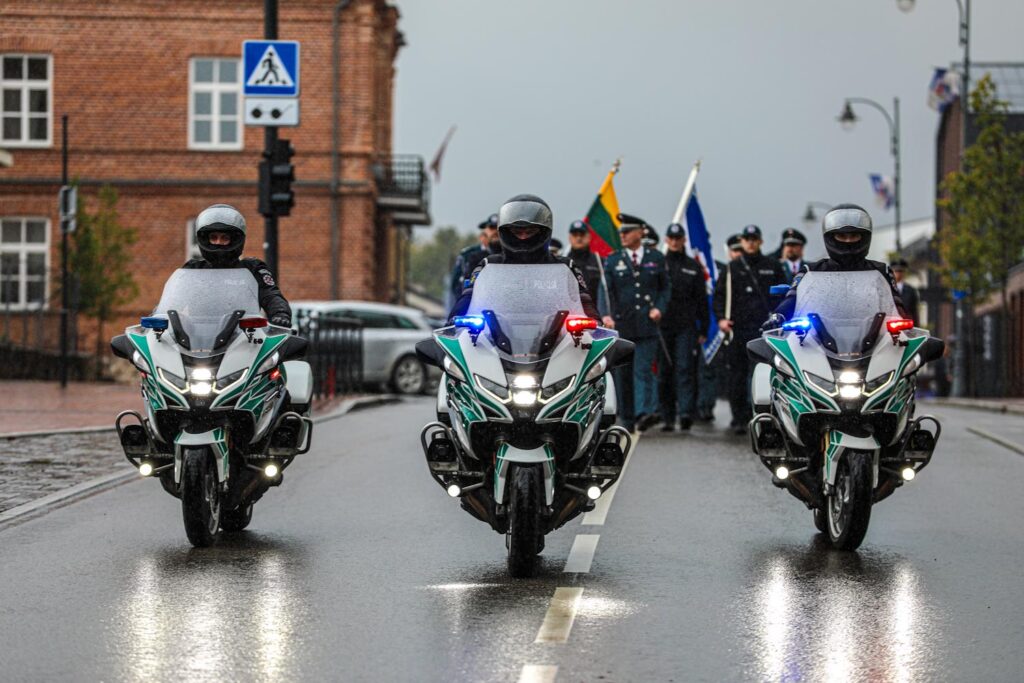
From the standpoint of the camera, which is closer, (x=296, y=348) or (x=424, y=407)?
(x=296, y=348)

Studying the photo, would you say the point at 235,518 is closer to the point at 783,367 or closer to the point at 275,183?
the point at 783,367

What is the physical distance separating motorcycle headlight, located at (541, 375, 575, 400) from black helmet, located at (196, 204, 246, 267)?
7.40 feet

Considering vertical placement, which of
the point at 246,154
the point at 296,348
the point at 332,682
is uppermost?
the point at 246,154

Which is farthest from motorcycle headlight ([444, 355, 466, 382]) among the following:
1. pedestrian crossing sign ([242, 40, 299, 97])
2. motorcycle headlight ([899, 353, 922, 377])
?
pedestrian crossing sign ([242, 40, 299, 97])

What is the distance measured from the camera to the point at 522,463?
755 centimetres

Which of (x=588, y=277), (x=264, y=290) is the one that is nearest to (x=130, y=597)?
(x=264, y=290)

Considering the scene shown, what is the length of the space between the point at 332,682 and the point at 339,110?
35846 millimetres

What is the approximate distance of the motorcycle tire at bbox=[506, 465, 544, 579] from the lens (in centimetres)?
752

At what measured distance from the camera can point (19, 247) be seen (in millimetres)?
40000

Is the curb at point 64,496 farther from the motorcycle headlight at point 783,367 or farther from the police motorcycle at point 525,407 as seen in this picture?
the motorcycle headlight at point 783,367

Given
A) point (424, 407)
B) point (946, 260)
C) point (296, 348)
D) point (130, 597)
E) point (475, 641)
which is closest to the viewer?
point (475, 641)

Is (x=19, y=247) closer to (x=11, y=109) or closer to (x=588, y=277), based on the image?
(x=11, y=109)

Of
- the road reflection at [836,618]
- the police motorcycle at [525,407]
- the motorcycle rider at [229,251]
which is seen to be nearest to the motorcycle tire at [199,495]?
the motorcycle rider at [229,251]

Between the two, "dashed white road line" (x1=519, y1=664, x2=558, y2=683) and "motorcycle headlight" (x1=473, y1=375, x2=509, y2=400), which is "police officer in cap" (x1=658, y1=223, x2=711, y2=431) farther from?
"dashed white road line" (x1=519, y1=664, x2=558, y2=683)
